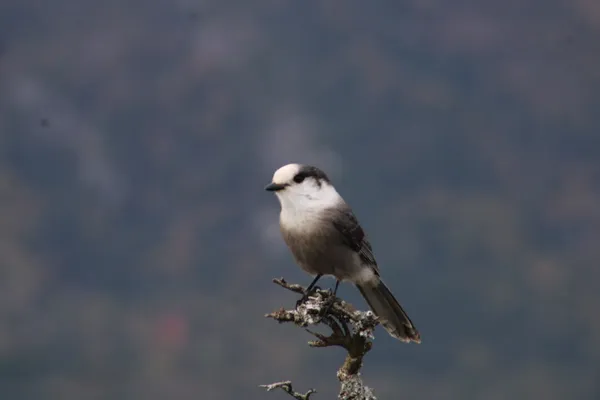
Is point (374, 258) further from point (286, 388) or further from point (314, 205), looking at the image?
point (286, 388)

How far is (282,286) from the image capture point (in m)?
11.0

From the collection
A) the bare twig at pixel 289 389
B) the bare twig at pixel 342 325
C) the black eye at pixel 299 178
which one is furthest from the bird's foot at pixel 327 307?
the black eye at pixel 299 178

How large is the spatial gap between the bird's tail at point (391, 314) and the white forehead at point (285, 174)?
5.99ft

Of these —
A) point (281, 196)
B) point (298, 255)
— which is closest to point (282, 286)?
point (298, 255)

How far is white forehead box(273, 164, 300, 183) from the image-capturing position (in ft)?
34.3

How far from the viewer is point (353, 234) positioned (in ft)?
35.9

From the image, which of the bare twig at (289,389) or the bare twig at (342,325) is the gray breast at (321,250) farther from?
the bare twig at (289,389)

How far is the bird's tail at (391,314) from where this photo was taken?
441 inches

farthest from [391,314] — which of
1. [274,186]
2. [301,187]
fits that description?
[274,186]

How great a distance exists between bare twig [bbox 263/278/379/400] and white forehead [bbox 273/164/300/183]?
1.32 m

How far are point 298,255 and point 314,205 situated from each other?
2.17 ft

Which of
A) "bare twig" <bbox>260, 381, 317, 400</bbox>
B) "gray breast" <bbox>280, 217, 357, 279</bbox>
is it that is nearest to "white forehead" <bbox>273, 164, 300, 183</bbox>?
"gray breast" <bbox>280, 217, 357, 279</bbox>

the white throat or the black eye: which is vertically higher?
the black eye

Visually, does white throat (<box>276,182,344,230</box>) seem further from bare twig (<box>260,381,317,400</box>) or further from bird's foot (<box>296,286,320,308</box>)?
bare twig (<box>260,381,317,400</box>)
